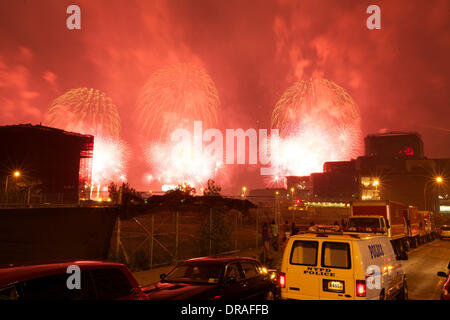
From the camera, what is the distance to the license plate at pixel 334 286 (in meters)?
7.41

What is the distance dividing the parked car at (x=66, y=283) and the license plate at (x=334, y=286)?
3974 millimetres

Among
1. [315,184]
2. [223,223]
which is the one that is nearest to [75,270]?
[223,223]

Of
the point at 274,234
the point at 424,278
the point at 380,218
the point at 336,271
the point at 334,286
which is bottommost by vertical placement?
the point at 424,278

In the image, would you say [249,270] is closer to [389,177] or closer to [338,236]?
[338,236]

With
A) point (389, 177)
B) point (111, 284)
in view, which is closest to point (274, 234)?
point (111, 284)

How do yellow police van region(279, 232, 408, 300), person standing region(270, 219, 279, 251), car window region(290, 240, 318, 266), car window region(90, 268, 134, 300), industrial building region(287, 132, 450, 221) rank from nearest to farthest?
1. car window region(90, 268, 134, 300)
2. yellow police van region(279, 232, 408, 300)
3. car window region(290, 240, 318, 266)
4. person standing region(270, 219, 279, 251)
5. industrial building region(287, 132, 450, 221)

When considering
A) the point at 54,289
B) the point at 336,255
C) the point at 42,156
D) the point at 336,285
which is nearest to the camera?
the point at 54,289

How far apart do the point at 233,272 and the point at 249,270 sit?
2.57 ft

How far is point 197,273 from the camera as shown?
26.4ft

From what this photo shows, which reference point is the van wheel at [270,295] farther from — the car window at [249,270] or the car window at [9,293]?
the car window at [9,293]

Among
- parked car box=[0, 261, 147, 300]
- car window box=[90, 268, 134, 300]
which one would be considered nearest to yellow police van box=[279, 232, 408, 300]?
parked car box=[0, 261, 147, 300]

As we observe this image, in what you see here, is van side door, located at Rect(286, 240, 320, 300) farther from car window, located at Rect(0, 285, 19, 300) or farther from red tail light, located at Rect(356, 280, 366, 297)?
car window, located at Rect(0, 285, 19, 300)

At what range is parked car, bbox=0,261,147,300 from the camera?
420 cm

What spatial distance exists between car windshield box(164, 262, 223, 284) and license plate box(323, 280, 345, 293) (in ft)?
7.52
